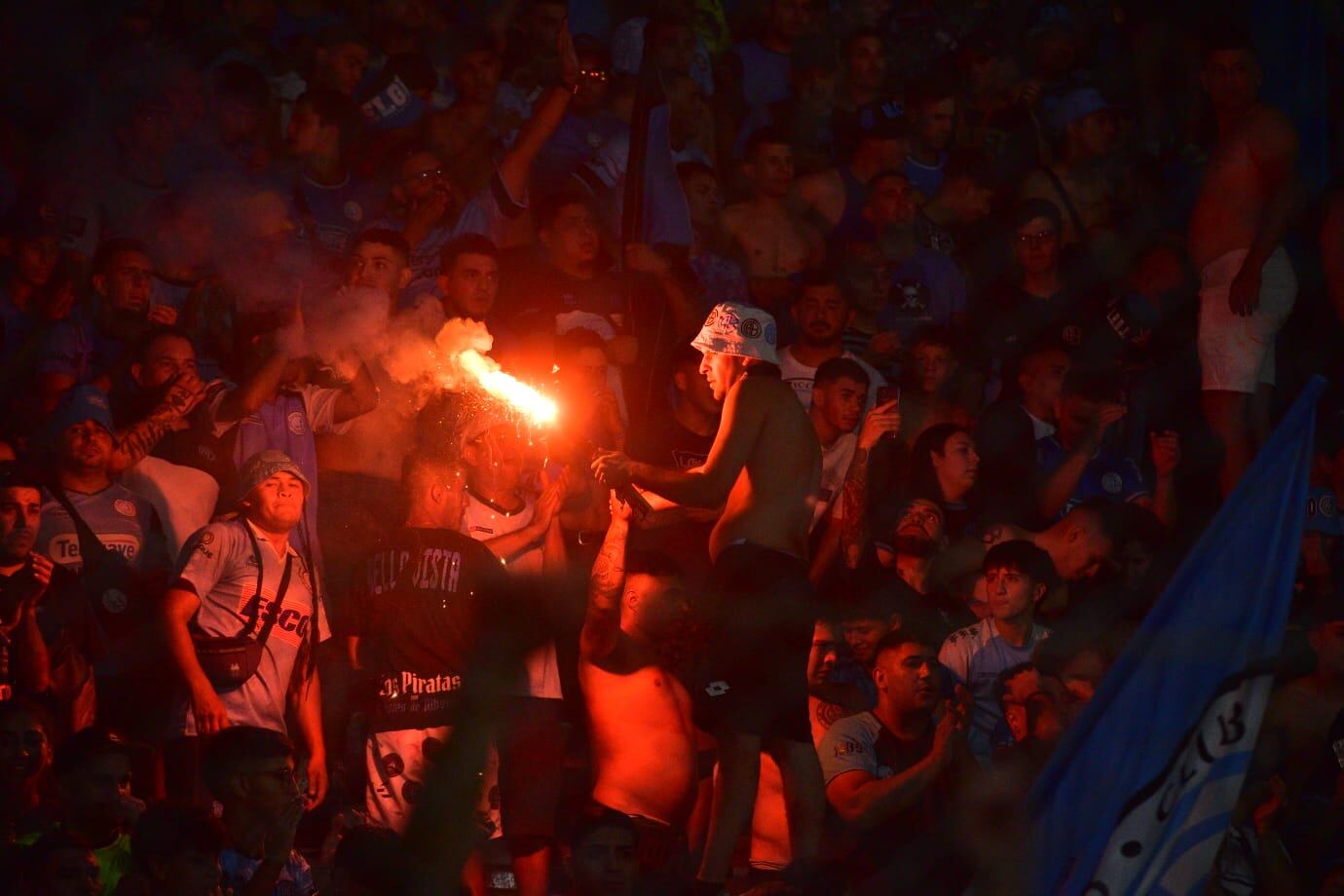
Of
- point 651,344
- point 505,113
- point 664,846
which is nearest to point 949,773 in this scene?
point 664,846

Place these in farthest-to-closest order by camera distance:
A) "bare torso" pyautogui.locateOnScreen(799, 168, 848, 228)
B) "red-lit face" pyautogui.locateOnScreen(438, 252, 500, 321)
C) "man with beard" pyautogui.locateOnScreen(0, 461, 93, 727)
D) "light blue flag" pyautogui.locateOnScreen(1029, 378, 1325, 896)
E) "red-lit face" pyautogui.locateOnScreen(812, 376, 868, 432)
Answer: "bare torso" pyautogui.locateOnScreen(799, 168, 848, 228) → "red-lit face" pyautogui.locateOnScreen(812, 376, 868, 432) → "red-lit face" pyautogui.locateOnScreen(438, 252, 500, 321) → "man with beard" pyautogui.locateOnScreen(0, 461, 93, 727) → "light blue flag" pyautogui.locateOnScreen(1029, 378, 1325, 896)

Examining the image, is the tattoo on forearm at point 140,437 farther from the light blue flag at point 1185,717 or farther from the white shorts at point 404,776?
the light blue flag at point 1185,717

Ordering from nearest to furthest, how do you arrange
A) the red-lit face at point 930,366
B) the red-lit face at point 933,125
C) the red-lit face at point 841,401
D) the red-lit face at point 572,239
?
the red-lit face at point 841,401
the red-lit face at point 572,239
the red-lit face at point 930,366
the red-lit face at point 933,125

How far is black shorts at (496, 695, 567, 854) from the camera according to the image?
364 cm

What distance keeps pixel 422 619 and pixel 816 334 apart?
1.42m

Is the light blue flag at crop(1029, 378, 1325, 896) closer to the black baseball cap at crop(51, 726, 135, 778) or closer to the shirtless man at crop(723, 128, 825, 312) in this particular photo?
the black baseball cap at crop(51, 726, 135, 778)

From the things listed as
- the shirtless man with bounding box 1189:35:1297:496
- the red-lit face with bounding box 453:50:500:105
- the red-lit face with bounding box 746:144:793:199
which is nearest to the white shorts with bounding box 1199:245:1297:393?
the shirtless man with bounding box 1189:35:1297:496

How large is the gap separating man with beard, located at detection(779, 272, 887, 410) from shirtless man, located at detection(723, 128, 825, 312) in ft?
0.61

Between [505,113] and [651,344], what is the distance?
2.66 feet

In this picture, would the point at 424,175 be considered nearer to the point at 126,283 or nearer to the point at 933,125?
the point at 126,283

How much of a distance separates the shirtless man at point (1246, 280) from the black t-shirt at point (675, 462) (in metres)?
1.31

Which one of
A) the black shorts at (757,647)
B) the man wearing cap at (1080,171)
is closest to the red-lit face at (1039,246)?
the man wearing cap at (1080,171)

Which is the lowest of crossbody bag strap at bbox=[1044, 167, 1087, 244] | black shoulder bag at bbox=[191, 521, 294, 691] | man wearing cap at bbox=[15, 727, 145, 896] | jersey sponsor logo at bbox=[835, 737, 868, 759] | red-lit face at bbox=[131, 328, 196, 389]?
man wearing cap at bbox=[15, 727, 145, 896]

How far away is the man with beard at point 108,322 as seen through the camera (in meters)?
3.94
